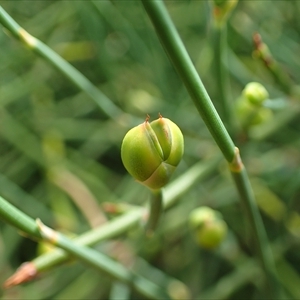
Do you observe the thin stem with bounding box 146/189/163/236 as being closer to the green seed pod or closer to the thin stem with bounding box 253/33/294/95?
the green seed pod

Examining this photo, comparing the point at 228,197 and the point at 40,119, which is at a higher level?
the point at 40,119

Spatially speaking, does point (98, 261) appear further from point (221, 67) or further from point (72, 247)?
point (221, 67)

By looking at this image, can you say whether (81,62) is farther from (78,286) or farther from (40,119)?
(78,286)

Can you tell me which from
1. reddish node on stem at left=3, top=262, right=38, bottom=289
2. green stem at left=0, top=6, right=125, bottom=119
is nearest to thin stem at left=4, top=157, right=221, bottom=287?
reddish node on stem at left=3, top=262, right=38, bottom=289

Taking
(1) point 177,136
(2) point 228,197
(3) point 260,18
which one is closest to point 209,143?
(2) point 228,197

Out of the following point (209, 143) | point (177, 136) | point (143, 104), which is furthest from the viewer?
point (143, 104)

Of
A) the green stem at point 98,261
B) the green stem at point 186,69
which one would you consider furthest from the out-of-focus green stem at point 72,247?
the green stem at point 186,69

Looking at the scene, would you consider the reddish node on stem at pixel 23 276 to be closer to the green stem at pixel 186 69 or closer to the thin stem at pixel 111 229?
the thin stem at pixel 111 229

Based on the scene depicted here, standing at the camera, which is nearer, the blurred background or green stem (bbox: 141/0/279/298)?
green stem (bbox: 141/0/279/298)
